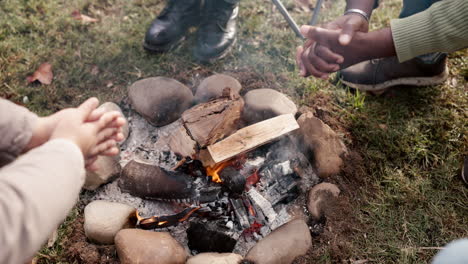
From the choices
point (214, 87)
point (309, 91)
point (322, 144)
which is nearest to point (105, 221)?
point (214, 87)

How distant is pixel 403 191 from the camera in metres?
2.47

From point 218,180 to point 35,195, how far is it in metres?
1.19

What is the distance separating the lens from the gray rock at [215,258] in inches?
77.4

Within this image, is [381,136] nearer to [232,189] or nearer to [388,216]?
[388,216]

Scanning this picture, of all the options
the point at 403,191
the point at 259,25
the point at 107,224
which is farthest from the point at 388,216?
the point at 259,25

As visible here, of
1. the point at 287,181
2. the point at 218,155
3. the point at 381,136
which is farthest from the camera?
the point at 381,136

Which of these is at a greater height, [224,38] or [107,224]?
[224,38]

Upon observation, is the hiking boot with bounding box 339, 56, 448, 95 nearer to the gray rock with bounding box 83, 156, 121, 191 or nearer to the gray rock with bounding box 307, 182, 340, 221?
the gray rock with bounding box 307, 182, 340, 221

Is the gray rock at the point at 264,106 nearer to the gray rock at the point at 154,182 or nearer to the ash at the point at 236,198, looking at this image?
the ash at the point at 236,198

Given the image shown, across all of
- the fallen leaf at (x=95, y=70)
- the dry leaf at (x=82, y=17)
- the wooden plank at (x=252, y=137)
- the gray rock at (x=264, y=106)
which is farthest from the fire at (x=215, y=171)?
the dry leaf at (x=82, y=17)

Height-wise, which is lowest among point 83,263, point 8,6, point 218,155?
point 83,263

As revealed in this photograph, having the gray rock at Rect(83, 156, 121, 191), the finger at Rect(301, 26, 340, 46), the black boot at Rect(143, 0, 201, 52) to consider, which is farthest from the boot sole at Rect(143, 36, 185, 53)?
the finger at Rect(301, 26, 340, 46)

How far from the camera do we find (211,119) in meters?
2.25

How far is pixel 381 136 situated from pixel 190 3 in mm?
2092
